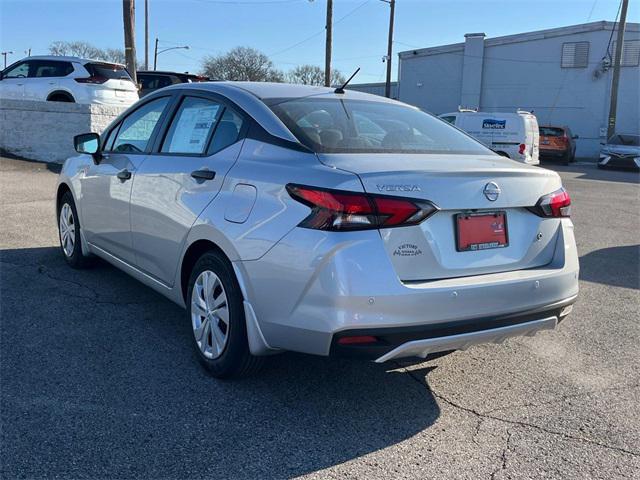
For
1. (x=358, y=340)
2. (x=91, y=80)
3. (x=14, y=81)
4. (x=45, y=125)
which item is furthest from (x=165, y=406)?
(x=14, y=81)

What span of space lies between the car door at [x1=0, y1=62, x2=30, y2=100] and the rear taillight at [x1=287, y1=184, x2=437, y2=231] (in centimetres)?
1399

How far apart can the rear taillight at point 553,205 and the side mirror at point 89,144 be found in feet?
11.3

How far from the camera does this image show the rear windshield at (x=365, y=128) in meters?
3.42

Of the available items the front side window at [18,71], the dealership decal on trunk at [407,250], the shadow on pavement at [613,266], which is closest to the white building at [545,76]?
the shadow on pavement at [613,266]

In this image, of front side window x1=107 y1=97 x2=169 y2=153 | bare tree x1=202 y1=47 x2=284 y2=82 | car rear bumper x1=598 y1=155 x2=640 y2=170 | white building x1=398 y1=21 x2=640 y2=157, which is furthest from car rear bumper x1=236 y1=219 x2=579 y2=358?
bare tree x1=202 y1=47 x2=284 y2=82

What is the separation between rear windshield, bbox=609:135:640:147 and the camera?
2464 cm

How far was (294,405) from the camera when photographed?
3.34 metres

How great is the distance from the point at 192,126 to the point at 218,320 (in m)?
1.33

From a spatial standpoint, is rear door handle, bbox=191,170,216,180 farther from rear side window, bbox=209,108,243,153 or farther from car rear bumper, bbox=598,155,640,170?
car rear bumper, bbox=598,155,640,170

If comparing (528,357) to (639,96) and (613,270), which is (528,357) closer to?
(613,270)

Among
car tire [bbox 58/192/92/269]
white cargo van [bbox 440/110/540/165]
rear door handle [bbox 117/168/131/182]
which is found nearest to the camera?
rear door handle [bbox 117/168/131/182]

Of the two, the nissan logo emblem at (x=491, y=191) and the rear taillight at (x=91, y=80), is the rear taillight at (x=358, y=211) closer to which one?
the nissan logo emblem at (x=491, y=191)

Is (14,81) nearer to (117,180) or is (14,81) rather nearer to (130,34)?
(130,34)

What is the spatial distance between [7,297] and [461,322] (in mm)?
3643
